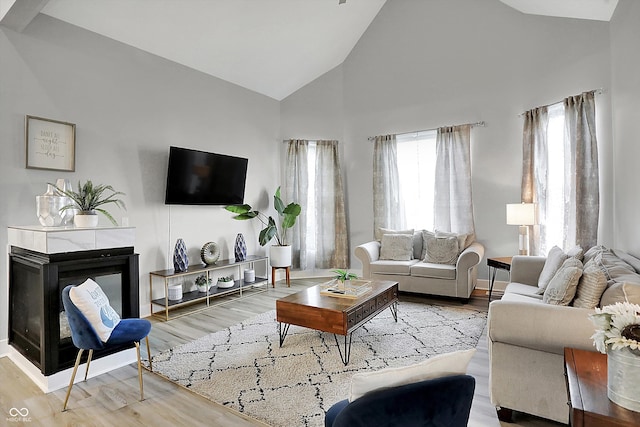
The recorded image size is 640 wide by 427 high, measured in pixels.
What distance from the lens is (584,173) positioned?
4000 mm

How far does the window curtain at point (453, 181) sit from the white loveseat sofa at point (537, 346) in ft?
10.2

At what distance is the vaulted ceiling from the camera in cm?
363

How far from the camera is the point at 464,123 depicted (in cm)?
526

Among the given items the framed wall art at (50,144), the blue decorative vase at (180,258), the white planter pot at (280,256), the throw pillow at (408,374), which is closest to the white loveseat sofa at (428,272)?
the white planter pot at (280,256)

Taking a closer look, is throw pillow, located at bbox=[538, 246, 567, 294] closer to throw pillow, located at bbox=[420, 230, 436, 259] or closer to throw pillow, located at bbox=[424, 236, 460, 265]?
throw pillow, located at bbox=[424, 236, 460, 265]

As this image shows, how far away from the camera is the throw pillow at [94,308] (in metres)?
2.21

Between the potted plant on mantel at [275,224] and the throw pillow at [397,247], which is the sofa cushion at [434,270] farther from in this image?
the potted plant on mantel at [275,224]

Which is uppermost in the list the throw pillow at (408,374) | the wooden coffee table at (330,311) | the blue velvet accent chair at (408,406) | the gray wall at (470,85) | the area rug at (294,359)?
the gray wall at (470,85)

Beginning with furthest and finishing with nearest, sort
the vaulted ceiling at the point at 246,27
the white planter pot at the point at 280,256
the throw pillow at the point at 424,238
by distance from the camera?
the white planter pot at the point at 280,256 → the throw pillow at the point at 424,238 → the vaulted ceiling at the point at 246,27

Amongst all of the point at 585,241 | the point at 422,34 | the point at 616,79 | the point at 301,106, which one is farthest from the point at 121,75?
the point at 585,241

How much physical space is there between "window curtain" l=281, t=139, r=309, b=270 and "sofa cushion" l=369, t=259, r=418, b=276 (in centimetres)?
165

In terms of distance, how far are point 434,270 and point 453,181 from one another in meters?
1.55

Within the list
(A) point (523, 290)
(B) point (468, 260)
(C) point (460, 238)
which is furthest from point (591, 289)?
(C) point (460, 238)

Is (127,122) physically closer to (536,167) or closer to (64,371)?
(64,371)
